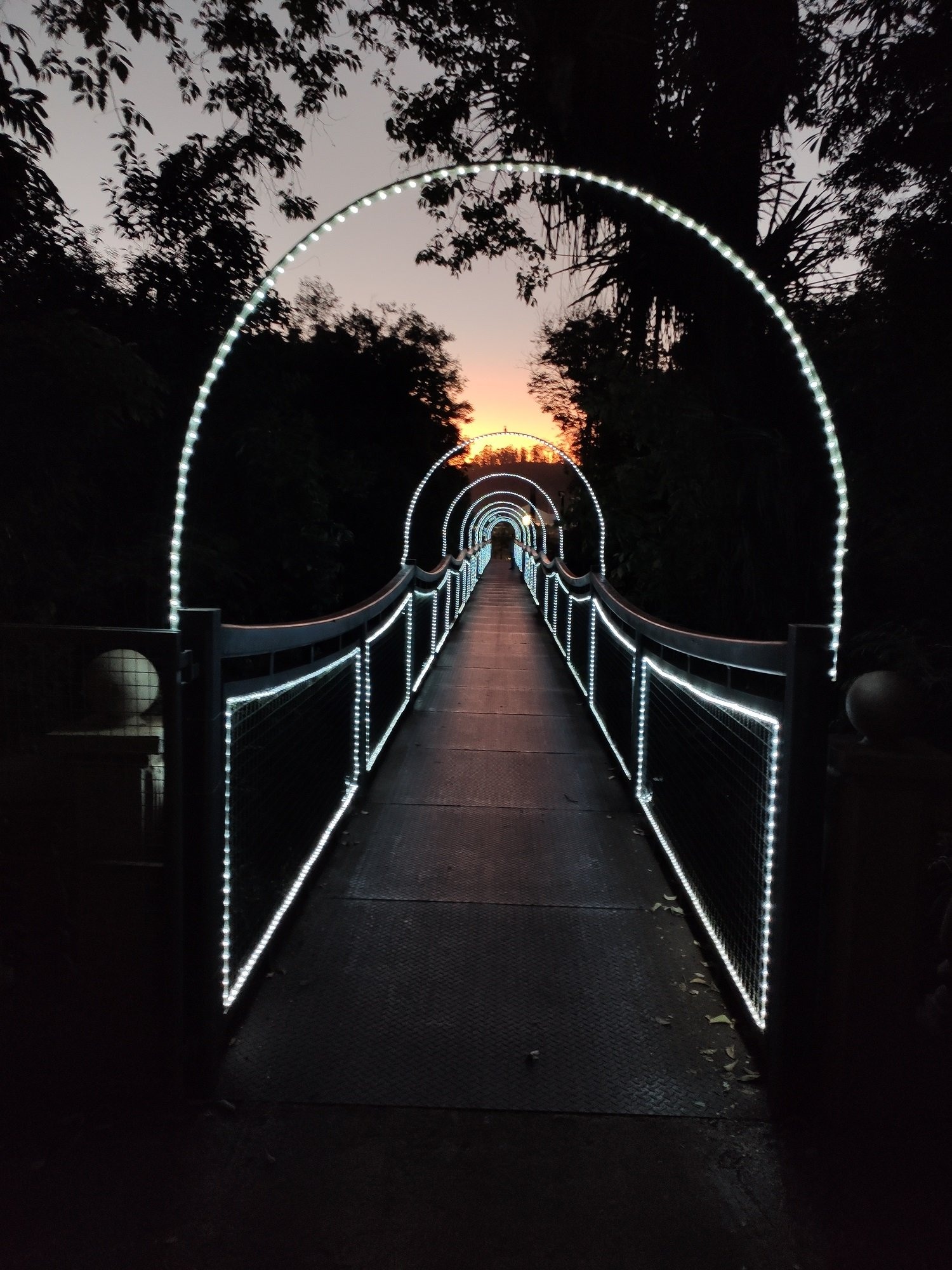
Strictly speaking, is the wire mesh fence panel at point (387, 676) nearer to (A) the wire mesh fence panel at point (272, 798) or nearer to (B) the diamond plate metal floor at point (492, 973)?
(B) the diamond plate metal floor at point (492, 973)

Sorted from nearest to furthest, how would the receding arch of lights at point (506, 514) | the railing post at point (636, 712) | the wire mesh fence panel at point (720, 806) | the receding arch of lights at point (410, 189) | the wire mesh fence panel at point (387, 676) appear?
the wire mesh fence panel at point (720, 806)
the receding arch of lights at point (410, 189)
the railing post at point (636, 712)
the wire mesh fence panel at point (387, 676)
the receding arch of lights at point (506, 514)

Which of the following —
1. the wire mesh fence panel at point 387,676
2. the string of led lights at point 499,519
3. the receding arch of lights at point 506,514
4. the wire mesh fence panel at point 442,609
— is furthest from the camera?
the string of led lights at point 499,519

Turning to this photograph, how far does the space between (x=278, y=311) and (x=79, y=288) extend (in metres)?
6.93

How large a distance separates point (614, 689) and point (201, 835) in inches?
198

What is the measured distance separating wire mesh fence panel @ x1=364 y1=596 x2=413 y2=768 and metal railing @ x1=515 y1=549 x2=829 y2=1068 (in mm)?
1588

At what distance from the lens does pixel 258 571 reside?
2177 cm

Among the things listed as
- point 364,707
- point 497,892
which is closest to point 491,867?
point 497,892

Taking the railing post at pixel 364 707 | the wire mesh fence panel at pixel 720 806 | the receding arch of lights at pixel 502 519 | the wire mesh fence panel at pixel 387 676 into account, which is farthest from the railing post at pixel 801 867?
the receding arch of lights at pixel 502 519

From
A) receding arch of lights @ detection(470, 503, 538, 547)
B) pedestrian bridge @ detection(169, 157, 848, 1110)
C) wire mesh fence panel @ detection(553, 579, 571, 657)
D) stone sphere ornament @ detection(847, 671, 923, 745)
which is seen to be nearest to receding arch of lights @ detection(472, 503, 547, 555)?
receding arch of lights @ detection(470, 503, 538, 547)

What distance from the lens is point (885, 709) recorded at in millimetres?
2865

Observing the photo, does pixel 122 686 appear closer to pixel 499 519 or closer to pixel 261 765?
pixel 261 765

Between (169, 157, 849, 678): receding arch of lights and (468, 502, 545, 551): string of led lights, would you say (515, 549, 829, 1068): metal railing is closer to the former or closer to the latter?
(169, 157, 849, 678): receding arch of lights

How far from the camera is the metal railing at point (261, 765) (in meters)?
2.97

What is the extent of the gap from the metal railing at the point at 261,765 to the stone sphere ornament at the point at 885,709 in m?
1.76
